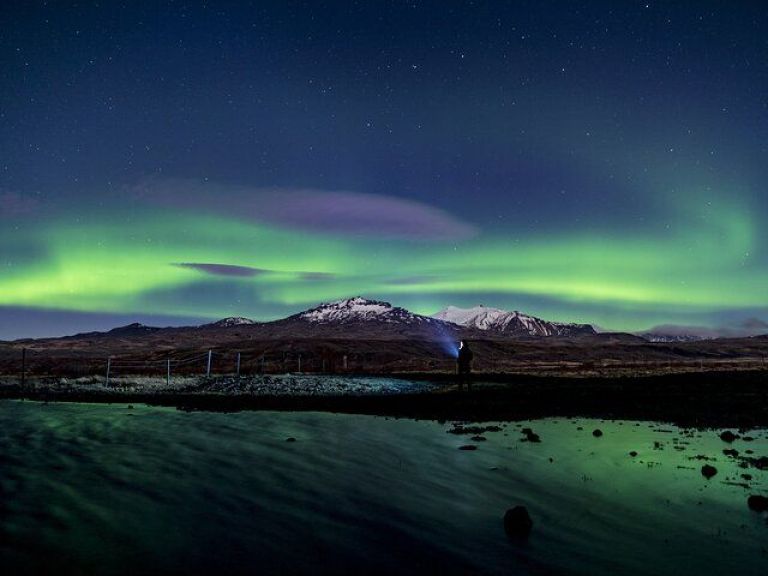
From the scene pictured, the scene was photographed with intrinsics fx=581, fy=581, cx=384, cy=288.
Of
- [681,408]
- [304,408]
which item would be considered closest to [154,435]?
[304,408]

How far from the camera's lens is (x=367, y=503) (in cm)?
1562

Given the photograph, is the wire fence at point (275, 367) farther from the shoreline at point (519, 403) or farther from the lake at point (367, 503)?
the lake at point (367, 503)

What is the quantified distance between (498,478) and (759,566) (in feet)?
27.2

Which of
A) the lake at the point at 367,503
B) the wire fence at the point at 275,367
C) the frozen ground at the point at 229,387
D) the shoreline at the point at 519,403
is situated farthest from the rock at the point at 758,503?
the wire fence at the point at 275,367

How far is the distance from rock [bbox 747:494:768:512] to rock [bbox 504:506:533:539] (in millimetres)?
6457

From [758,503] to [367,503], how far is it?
10.2 metres

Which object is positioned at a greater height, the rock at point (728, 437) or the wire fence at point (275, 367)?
the wire fence at point (275, 367)

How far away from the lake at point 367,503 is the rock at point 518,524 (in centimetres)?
25

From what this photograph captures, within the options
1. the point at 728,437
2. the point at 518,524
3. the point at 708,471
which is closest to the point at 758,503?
the point at 708,471

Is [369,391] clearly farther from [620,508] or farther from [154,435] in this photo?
[620,508]

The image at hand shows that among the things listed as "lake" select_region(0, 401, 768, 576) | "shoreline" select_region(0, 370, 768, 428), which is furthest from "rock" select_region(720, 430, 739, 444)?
"shoreline" select_region(0, 370, 768, 428)

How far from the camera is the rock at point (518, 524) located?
1314 cm

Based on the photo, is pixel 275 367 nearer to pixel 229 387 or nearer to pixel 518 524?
pixel 229 387

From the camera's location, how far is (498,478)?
18.8 m
